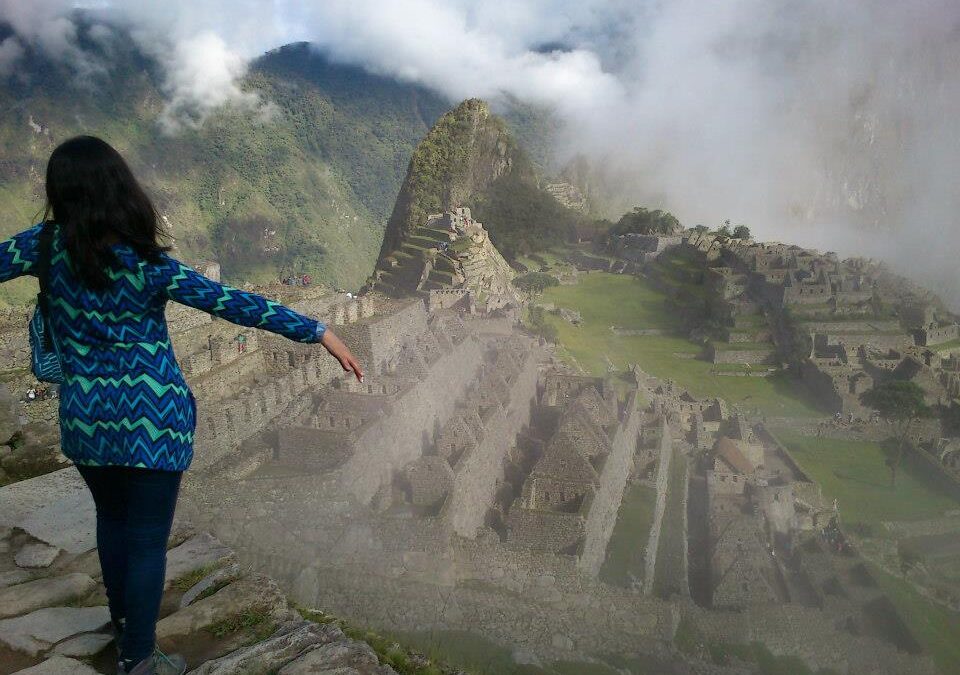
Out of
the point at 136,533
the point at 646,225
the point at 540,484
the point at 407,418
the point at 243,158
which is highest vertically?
the point at 243,158

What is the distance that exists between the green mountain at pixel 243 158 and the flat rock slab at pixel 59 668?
3373 centimetres

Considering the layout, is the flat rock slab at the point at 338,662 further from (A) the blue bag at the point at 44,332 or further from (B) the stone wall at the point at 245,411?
(B) the stone wall at the point at 245,411

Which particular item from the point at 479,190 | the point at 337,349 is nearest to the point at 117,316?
the point at 337,349

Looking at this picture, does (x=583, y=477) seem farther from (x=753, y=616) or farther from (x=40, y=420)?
(x=40, y=420)

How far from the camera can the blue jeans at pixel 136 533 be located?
1690 millimetres

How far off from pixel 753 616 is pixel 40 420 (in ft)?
25.5

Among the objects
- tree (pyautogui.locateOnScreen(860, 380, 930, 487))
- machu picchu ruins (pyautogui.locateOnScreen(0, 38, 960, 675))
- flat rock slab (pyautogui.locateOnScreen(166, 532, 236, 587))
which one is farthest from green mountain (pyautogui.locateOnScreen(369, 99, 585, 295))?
flat rock slab (pyautogui.locateOnScreen(166, 532, 236, 587))

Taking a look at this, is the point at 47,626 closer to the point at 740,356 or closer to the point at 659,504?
the point at 659,504

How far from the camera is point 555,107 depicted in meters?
71.6

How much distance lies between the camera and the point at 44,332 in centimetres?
165

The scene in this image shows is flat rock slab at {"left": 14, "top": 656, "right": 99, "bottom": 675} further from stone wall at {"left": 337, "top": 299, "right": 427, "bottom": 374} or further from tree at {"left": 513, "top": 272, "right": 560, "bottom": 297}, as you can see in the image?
tree at {"left": 513, "top": 272, "right": 560, "bottom": 297}

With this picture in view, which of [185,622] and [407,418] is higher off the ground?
[185,622]

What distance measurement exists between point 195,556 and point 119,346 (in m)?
1.32

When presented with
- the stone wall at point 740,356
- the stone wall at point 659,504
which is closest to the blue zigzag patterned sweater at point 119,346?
the stone wall at point 659,504
